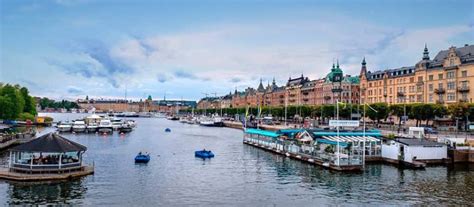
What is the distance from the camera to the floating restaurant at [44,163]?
47.5m

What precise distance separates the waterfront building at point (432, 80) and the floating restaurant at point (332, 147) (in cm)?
5589

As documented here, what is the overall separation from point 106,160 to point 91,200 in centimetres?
2917

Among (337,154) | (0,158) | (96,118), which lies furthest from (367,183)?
(96,118)

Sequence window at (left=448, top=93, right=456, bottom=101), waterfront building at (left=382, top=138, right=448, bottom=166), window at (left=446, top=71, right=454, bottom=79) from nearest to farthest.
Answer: waterfront building at (left=382, top=138, right=448, bottom=166) → window at (left=448, top=93, right=456, bottom=101) → window at (left=446, top=71, right=454, bottom=79)

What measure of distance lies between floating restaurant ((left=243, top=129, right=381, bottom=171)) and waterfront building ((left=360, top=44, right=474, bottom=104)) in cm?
5589

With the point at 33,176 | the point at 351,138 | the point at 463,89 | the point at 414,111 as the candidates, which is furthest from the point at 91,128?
the point at 463,89

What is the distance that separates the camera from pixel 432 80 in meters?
131

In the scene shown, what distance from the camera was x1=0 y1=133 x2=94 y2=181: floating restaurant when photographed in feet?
156

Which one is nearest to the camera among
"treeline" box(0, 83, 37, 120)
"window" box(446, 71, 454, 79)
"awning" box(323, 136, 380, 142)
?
"awning" box(323, 136, 380, 142)

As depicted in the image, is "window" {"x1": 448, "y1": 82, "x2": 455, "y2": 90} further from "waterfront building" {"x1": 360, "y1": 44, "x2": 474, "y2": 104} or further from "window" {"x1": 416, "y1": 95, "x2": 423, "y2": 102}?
"window" {"x1": 416, "y1": 95, "x2": 423, "y2": 102}

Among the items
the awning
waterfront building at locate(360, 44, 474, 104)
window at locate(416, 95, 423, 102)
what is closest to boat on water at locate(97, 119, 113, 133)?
the awning

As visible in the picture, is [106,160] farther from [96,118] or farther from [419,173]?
[96,118]

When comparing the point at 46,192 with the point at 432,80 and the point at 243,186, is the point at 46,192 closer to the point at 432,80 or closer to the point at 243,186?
the point at 243,186

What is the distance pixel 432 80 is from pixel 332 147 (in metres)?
77.0
